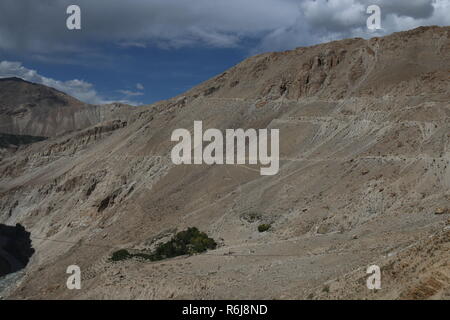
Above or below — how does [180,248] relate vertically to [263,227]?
below

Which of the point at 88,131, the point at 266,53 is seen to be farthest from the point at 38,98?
the point at 266,53

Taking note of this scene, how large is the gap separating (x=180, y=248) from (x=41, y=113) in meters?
152

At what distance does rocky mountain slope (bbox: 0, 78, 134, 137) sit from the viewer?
150 metres

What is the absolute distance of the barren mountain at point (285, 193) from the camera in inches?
629

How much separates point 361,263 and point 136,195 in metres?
29.5

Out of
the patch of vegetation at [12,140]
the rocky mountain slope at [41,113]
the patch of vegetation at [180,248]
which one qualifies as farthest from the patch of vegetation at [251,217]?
the rocky mountain slope at [41,113]

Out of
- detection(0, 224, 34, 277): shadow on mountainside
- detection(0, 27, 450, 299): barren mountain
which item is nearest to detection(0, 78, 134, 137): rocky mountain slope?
detection(0, 27, 450, 299): barren mountain

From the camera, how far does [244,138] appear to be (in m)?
42.7

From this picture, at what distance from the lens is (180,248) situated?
23984 millimetres

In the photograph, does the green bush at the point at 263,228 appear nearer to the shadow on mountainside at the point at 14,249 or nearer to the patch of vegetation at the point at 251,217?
the patch of vegetation at the point at 251,217

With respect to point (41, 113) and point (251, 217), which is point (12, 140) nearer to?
point (41, 113)

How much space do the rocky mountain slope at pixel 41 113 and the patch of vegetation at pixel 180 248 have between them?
393ft

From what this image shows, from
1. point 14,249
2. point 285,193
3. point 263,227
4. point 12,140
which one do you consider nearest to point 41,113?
point 12,140

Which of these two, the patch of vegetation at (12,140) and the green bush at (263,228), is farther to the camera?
the patch of vegetation at (12,140)
